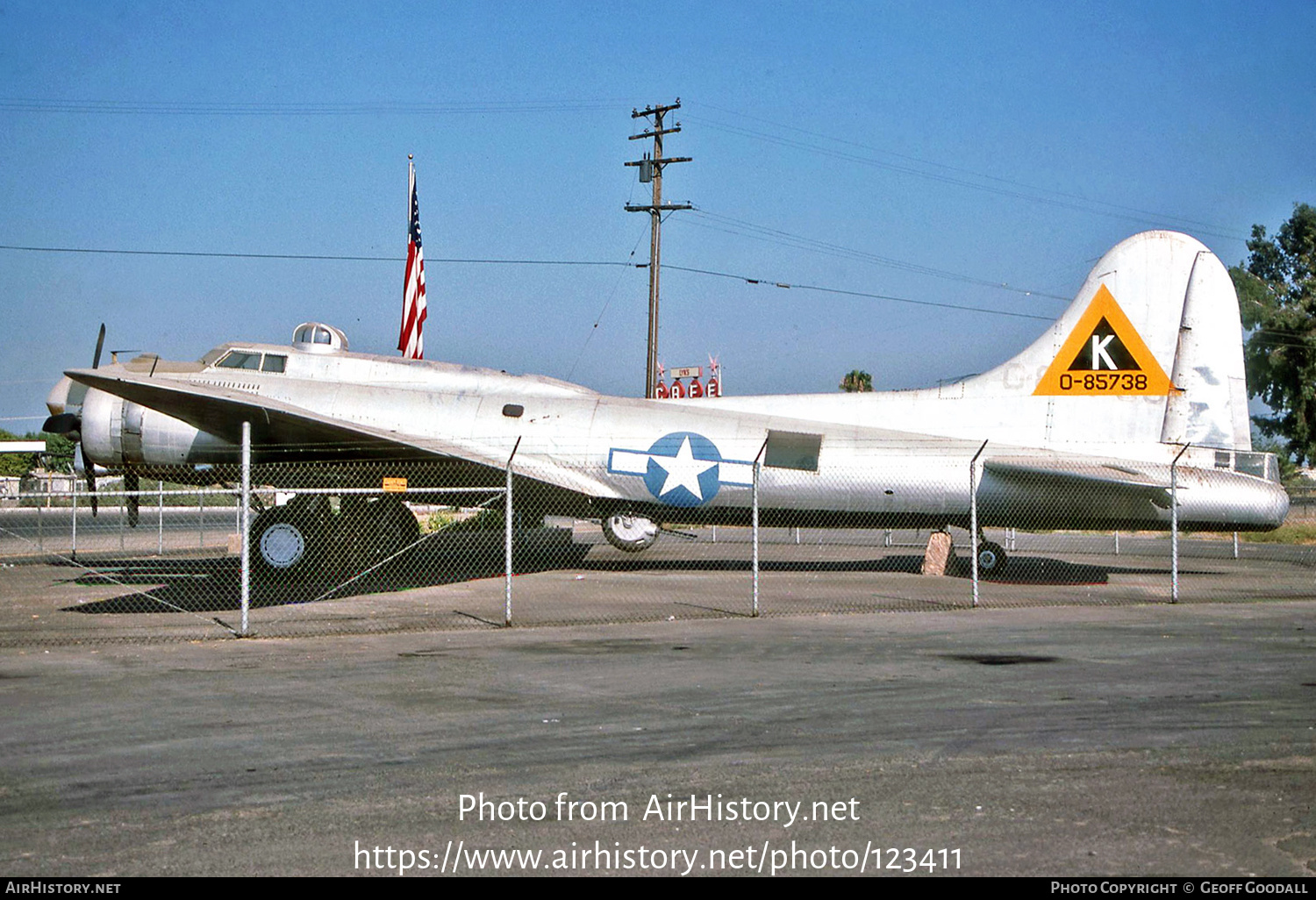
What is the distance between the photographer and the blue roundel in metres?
18.8

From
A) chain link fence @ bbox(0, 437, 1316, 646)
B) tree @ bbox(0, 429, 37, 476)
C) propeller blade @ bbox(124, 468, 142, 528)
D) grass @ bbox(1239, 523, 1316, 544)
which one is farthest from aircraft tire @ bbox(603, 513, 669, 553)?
tree @ bbox(0, 429, 37, 476)

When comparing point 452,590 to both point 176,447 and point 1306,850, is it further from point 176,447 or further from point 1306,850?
point 1306,850

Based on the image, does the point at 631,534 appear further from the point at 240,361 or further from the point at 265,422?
the point at 265,422

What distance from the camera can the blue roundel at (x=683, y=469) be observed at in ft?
61.6

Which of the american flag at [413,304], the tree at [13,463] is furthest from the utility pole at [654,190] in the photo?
the tree at [13,463]

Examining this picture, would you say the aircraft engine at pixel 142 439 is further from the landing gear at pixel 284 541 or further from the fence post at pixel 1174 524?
the fence post at pixel 1174 524

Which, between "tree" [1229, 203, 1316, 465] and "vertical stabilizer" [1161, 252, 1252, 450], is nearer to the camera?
"vertical stabilizer" [1161, 252, 1252, 450]

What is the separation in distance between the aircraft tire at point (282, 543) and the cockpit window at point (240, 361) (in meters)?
3.62

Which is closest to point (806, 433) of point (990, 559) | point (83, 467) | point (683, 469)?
point (683, 469)

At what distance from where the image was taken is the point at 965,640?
12016mm

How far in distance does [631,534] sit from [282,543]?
9.64 metres

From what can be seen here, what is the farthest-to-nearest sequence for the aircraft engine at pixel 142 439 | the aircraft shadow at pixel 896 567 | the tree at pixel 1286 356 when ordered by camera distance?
the tree at pixel 1286 356 < the aircraft shadow at pixel 896 567 < the aircraft engine at pixel 142 439

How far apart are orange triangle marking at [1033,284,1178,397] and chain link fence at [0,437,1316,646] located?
1.55 metres

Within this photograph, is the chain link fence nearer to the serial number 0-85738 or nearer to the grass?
the serial number 0-85738
